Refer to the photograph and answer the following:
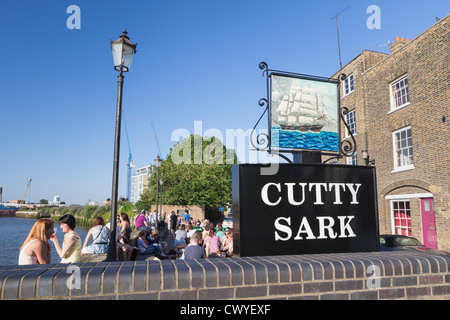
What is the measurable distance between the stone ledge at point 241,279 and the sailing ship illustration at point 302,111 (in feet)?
7.85

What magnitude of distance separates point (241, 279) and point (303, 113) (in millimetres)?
3120

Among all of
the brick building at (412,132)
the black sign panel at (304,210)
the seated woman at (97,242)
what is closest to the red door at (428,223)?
the brick building at (412,132)

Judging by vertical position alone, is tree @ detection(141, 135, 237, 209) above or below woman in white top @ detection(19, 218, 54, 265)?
above

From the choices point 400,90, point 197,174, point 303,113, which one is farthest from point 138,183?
point 303,113

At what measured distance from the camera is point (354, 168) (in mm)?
3348

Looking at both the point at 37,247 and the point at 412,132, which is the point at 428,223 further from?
the point at 37,247

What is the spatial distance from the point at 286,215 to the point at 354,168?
3.32 feet

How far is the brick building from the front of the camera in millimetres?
13383

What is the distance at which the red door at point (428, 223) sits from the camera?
1373 centimetres

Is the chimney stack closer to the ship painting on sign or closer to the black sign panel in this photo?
the ship painting on sign

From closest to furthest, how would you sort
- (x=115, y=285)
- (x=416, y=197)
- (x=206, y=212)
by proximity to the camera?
(x=115, y=285) → (x=416, y=197) → (x=206, y=212)

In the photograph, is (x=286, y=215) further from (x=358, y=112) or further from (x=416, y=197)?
(x=358, y=112)

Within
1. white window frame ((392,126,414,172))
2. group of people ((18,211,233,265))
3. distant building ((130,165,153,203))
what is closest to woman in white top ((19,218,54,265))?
group of people ((18,211,233,265))
